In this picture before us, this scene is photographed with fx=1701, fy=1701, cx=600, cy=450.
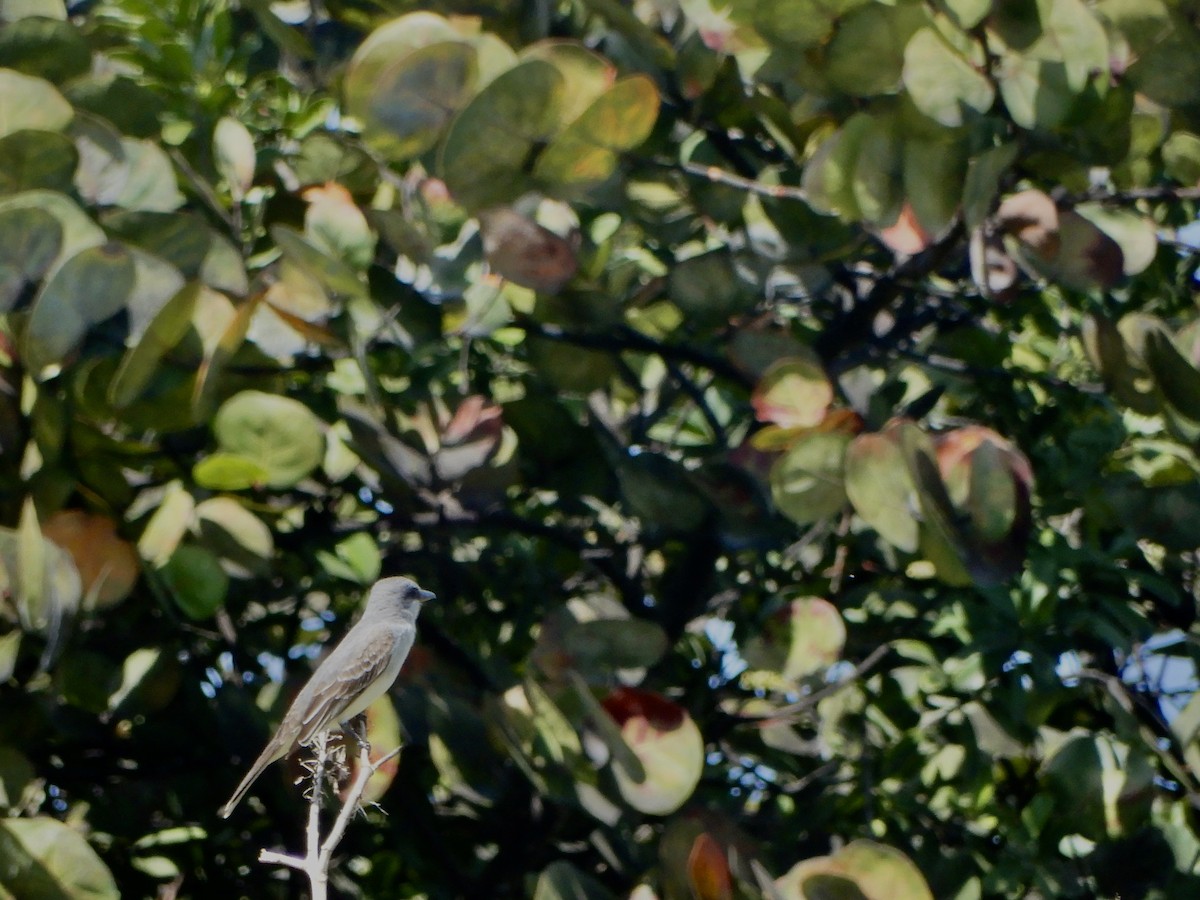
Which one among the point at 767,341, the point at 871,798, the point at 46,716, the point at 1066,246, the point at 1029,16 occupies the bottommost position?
the point at 871,798

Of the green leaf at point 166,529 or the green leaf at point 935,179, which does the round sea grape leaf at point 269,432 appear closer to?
the green leaf at point 166,529

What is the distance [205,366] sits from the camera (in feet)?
8.90

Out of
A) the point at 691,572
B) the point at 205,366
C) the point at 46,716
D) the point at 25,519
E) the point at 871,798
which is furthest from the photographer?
the point at 691,572

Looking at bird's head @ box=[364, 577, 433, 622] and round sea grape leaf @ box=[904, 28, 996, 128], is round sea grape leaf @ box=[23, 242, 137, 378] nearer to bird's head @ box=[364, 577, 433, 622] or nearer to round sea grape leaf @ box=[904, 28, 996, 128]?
bird's head @ box=[364, 577, 433, 622]

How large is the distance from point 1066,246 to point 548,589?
51.0 inches

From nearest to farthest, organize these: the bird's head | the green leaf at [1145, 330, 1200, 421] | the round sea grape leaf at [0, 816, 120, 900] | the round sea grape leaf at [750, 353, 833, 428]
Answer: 1. the round sea grape leaf at [0, 816, 120, 900]
2. the green leaf at [1145, 330, 1200, 421]
3. the round sea grape leaf at [750, 353, 833, 428]
4. the bird's head

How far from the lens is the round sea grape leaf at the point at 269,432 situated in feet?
9.18

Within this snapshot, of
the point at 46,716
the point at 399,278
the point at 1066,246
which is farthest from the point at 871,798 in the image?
the point at 46,716

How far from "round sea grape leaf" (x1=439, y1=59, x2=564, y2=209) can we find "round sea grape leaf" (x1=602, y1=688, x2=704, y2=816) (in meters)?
0.91

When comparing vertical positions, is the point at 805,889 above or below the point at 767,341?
below

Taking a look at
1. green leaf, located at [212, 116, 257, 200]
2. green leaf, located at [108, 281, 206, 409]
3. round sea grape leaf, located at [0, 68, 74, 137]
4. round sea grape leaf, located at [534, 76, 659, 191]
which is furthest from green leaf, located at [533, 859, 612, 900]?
round sea grape leaf, located at [0, 68, 74, 137]

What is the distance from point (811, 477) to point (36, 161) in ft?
4.54

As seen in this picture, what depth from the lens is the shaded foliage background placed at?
2.74 meters

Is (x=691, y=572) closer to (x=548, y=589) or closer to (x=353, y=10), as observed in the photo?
(x=548, y=589)
